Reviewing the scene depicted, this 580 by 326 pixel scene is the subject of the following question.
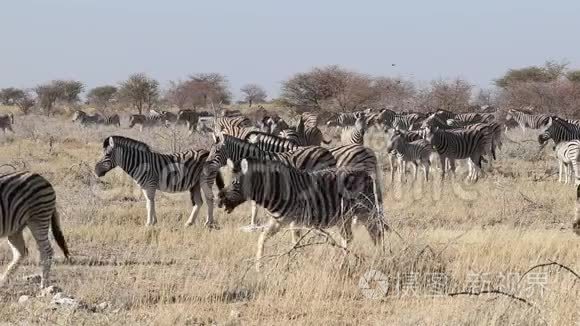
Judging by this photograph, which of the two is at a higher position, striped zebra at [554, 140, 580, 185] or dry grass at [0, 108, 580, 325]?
striped zebra at [554, 140, 580, 185]

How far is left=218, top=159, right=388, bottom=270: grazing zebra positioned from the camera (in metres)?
6.86

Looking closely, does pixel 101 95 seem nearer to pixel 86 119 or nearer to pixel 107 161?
pixel 86 119

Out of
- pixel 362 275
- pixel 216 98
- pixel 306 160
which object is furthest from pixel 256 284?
pixel 216 98

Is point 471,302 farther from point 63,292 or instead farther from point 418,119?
point 418,119

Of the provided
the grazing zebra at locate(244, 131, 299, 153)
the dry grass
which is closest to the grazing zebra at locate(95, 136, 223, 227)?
the dry grass

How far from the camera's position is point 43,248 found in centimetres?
652

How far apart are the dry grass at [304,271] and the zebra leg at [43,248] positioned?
197mm

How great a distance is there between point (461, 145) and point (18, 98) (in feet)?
146

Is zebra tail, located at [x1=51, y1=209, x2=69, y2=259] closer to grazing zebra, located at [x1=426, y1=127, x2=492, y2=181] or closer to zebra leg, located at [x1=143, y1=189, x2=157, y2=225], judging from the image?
zebra leg, located at [x1=143, y1=189, x2=157, y2=225]

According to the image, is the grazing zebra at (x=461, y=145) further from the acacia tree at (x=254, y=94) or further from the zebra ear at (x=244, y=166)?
the acacia tree at (x=254, y=94)

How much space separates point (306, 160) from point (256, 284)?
12.3 ft

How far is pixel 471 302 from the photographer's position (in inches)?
216

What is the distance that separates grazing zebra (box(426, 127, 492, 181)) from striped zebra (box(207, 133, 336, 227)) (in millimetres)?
6733

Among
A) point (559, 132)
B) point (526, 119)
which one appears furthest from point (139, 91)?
point (559, 132)
